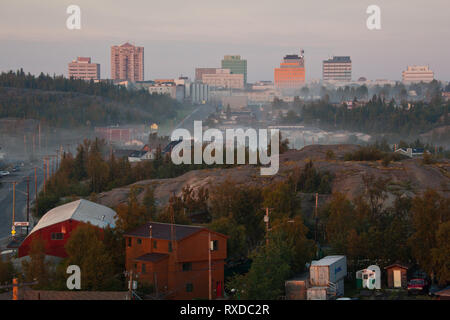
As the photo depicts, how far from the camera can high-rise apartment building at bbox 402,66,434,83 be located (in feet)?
609

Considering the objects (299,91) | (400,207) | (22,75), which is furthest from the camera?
(299,91)

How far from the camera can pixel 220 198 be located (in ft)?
90.9

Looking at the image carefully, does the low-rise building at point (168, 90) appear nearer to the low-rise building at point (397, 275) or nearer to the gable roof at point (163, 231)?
the gable roof at point (163, 231)

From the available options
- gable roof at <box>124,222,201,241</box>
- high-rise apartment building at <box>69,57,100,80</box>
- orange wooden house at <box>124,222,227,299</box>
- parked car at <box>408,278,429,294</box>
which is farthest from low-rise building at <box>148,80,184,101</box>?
parked car at <box>408,278,429,294</box>

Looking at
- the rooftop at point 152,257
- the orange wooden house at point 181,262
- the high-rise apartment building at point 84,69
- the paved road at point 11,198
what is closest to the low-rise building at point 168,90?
the high-rise apartment building at point 84,69

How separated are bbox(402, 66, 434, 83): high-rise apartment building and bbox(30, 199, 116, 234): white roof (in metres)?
167

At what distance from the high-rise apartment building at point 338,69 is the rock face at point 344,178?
159 m

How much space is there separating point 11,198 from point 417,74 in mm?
156845

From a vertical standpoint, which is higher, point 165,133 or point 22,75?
point 22,75

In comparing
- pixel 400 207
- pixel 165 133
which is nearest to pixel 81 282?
pixel 400 207

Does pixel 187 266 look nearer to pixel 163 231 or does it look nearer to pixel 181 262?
pixel 181 262

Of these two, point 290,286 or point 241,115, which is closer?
point 290,286

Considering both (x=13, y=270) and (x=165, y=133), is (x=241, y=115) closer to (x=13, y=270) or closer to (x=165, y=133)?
(x=165, y=133)
